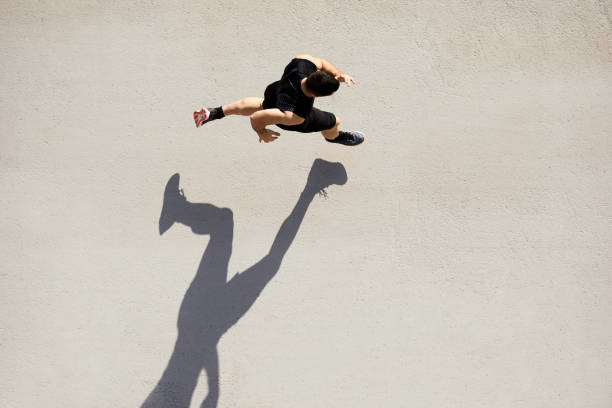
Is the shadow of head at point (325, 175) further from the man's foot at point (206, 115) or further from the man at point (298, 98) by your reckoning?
the man's foot at point (206, 115)

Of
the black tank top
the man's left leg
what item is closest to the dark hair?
the black tank top

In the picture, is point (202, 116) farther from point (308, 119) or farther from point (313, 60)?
point (313, 60)

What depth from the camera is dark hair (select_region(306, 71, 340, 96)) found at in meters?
2.62

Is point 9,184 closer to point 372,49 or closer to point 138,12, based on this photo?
point 138,12

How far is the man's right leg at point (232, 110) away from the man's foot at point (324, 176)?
706 millimetres

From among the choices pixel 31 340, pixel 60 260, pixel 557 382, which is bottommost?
pixel 557 382

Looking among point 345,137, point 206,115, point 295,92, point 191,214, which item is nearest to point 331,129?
point 345,137

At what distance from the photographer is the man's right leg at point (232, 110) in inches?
130

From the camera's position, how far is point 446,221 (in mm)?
3615

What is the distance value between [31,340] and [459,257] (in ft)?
11.6

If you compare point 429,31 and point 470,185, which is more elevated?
point 429,31

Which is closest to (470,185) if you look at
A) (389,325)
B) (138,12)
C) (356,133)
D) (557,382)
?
(356,133)

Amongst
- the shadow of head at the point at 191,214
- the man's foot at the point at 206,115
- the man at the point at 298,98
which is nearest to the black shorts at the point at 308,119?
the man at the point at 298,98

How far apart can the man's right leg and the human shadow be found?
0.61 m
